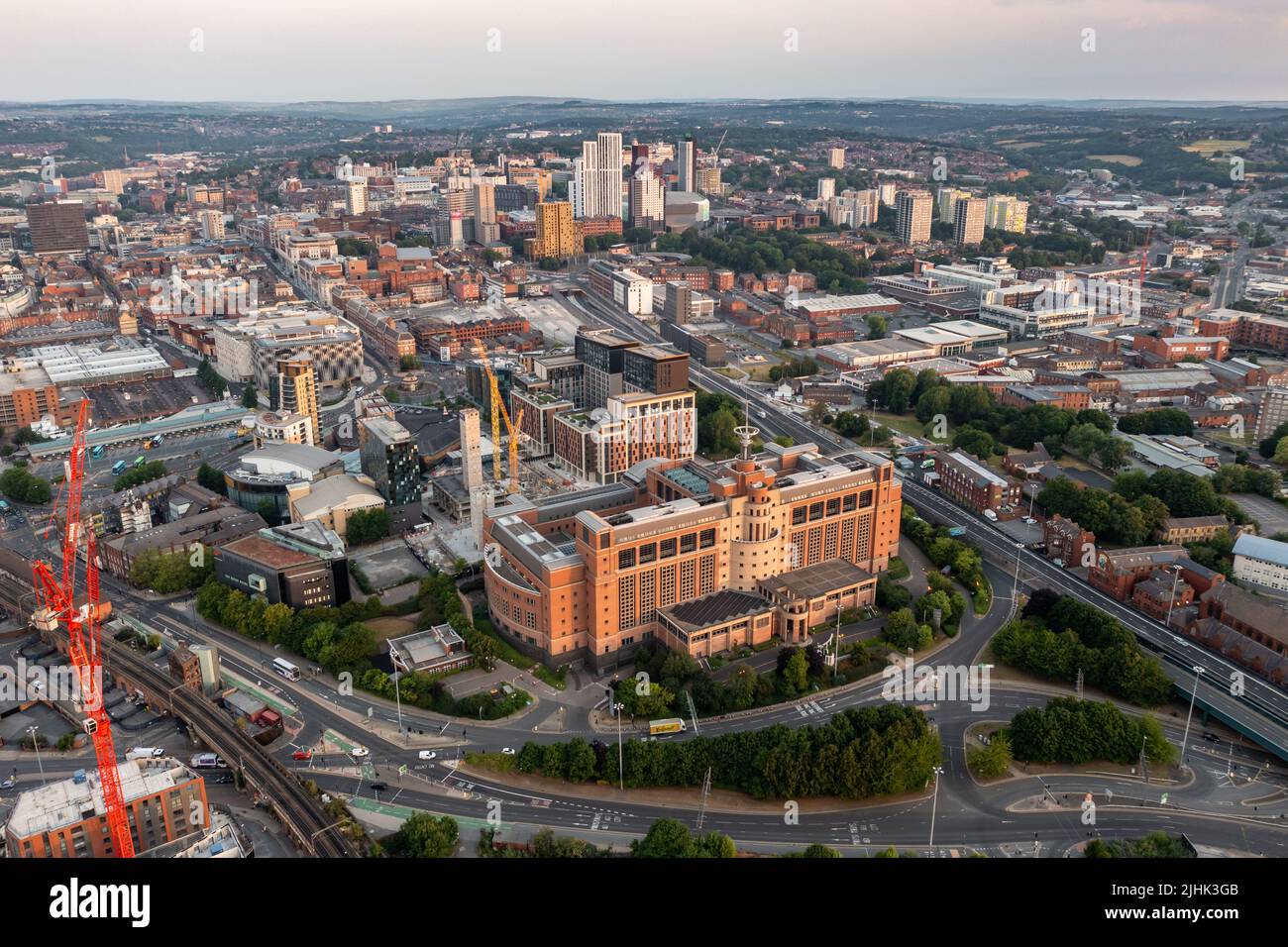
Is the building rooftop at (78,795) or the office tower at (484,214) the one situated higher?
the office tower at (484,214)

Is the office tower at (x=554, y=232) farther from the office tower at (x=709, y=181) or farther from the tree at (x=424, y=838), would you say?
the tree at (x=424, y=838)

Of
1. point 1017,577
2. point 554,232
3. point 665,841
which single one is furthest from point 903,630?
point 554,232

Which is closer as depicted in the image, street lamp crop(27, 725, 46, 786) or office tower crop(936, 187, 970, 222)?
street lamp crop(27, 725, 46, 786)

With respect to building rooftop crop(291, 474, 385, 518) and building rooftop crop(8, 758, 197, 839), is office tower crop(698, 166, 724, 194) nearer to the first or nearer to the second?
building rooftop crop(291, 474, 385, 518)

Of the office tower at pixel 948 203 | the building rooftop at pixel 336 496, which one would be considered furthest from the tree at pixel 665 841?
the office tower at pixel 948 203

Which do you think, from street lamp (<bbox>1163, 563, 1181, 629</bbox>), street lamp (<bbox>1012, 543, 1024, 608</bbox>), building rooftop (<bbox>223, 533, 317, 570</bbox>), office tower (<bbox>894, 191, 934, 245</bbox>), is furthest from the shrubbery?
office tower (<bbox>894, 191, 934, 245</bbox>)
